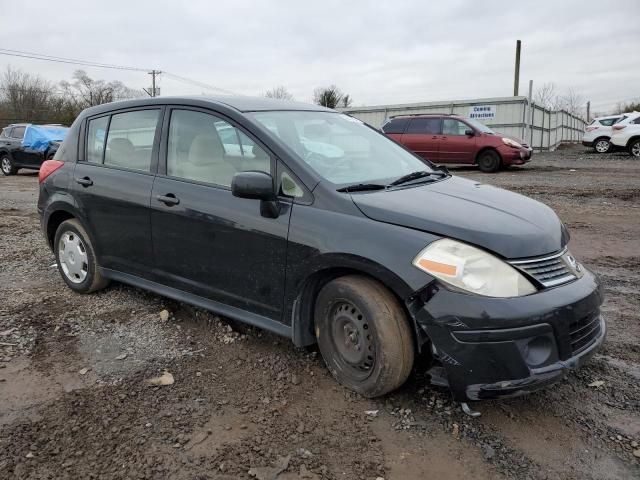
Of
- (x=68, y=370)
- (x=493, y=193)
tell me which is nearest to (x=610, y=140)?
(x=493, y=193)

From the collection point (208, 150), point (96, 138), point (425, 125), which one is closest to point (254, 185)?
point (208, 150)

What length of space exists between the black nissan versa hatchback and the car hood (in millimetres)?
11

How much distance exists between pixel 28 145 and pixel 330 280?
16.0 metres

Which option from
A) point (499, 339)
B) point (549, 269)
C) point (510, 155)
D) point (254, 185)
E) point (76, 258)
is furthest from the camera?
point (510, 155)

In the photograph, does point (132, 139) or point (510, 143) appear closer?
point (132, 139)

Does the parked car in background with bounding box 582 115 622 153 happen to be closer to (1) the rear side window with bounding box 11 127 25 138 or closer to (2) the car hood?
(2) the car hood

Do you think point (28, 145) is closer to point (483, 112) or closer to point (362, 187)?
point (362, 187)

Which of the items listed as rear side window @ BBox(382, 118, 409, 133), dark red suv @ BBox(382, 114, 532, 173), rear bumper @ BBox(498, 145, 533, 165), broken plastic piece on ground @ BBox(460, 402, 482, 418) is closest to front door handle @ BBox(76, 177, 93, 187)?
broken plastic piece on ground @ BBox(460, 402, 482, 418)

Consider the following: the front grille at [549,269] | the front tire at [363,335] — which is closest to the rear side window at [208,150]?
the front tire at [363,335]

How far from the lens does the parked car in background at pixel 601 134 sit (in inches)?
790

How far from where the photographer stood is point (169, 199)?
3.72m

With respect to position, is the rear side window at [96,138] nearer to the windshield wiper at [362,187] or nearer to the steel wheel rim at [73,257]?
the steel wheel rim at [73,257]

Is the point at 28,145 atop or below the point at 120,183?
atop

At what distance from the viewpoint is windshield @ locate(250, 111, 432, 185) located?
10.9 feet
